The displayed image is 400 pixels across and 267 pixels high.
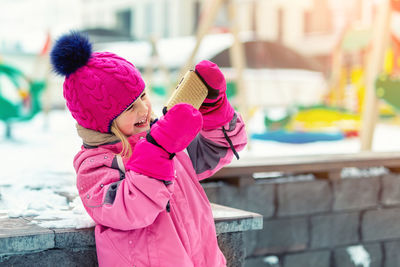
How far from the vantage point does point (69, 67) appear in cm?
148

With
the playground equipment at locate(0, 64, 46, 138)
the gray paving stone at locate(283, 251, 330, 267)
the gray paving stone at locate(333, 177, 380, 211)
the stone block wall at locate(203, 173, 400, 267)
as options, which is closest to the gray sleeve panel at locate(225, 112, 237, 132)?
the stone block wall at locate(203, 173, 400, 267)

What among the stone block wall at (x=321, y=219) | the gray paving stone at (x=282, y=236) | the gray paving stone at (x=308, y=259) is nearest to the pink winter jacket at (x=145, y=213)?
the stone block wall at (x=321, y=219)

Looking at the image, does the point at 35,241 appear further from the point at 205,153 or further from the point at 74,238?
the point at 205,153

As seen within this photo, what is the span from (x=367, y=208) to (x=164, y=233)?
79.5 inches

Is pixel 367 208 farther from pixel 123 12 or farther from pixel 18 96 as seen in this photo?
pixel 123 12

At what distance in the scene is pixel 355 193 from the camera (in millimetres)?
3170

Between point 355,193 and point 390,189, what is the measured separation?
0.26 metres

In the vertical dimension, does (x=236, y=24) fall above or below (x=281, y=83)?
above

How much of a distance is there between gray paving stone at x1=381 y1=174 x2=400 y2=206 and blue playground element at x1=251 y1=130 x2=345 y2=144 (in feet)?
7.84

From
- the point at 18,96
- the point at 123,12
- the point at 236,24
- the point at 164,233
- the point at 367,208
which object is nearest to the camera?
the point at 164,233

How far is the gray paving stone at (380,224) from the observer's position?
319 centimetres

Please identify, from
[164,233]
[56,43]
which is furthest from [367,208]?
[56,43]

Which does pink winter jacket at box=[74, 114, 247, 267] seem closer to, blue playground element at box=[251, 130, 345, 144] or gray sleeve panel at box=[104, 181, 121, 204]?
gray sleeve panel at box=[104, 181, 121, 204]

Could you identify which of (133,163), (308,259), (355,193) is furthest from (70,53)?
(355,193)
